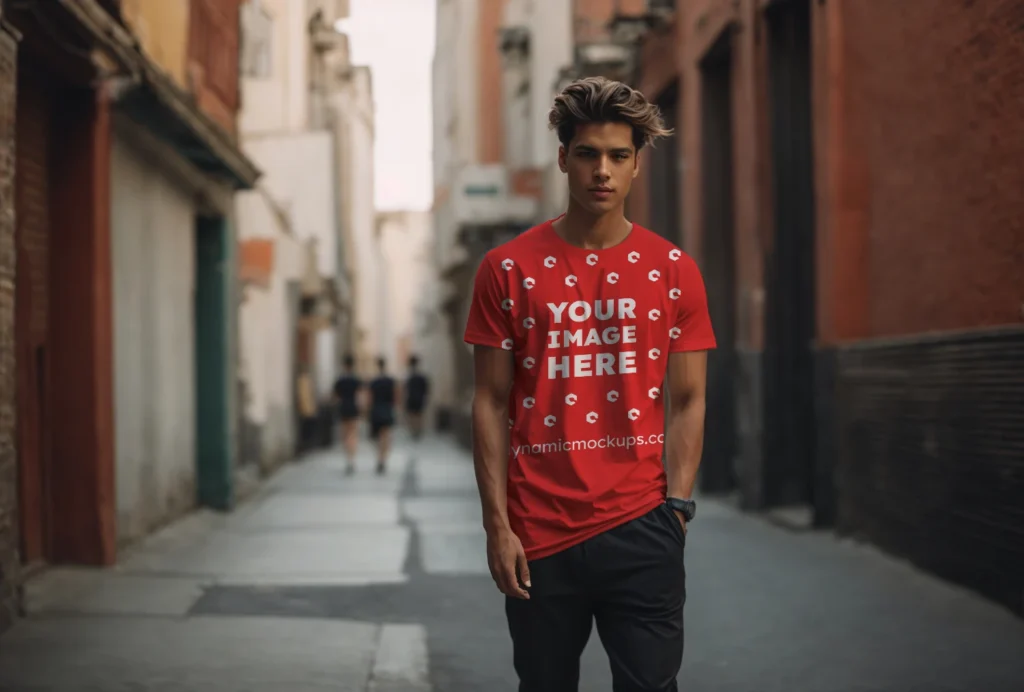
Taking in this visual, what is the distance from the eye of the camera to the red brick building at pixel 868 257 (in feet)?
24.7

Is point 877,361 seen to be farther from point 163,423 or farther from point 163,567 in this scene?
point 163,423

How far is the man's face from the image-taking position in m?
3.25

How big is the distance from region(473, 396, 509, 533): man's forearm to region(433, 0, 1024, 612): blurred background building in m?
4.48

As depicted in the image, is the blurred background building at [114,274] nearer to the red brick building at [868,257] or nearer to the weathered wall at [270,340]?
the weathered wall at [270,340]

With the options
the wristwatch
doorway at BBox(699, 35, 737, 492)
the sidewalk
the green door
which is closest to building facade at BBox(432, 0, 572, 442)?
doorway at BBox(699, 35, 737, 492)

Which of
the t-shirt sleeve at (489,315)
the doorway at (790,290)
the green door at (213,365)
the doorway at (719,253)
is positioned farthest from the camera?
the doorway at (719,253)

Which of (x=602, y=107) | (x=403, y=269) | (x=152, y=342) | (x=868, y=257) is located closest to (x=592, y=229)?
(x=602, y=107)

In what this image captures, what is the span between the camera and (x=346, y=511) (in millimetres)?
14141

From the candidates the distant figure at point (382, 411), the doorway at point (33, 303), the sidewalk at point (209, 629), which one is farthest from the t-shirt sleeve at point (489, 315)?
the distant figure at point (382, 411)

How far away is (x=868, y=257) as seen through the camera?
33.8 feet

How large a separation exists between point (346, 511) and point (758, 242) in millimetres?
4906

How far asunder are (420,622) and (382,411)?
14689 millimetres

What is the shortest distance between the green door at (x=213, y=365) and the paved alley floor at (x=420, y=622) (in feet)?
8.36

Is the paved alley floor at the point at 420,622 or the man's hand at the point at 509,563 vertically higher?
the man's hand at the point at 509,563
